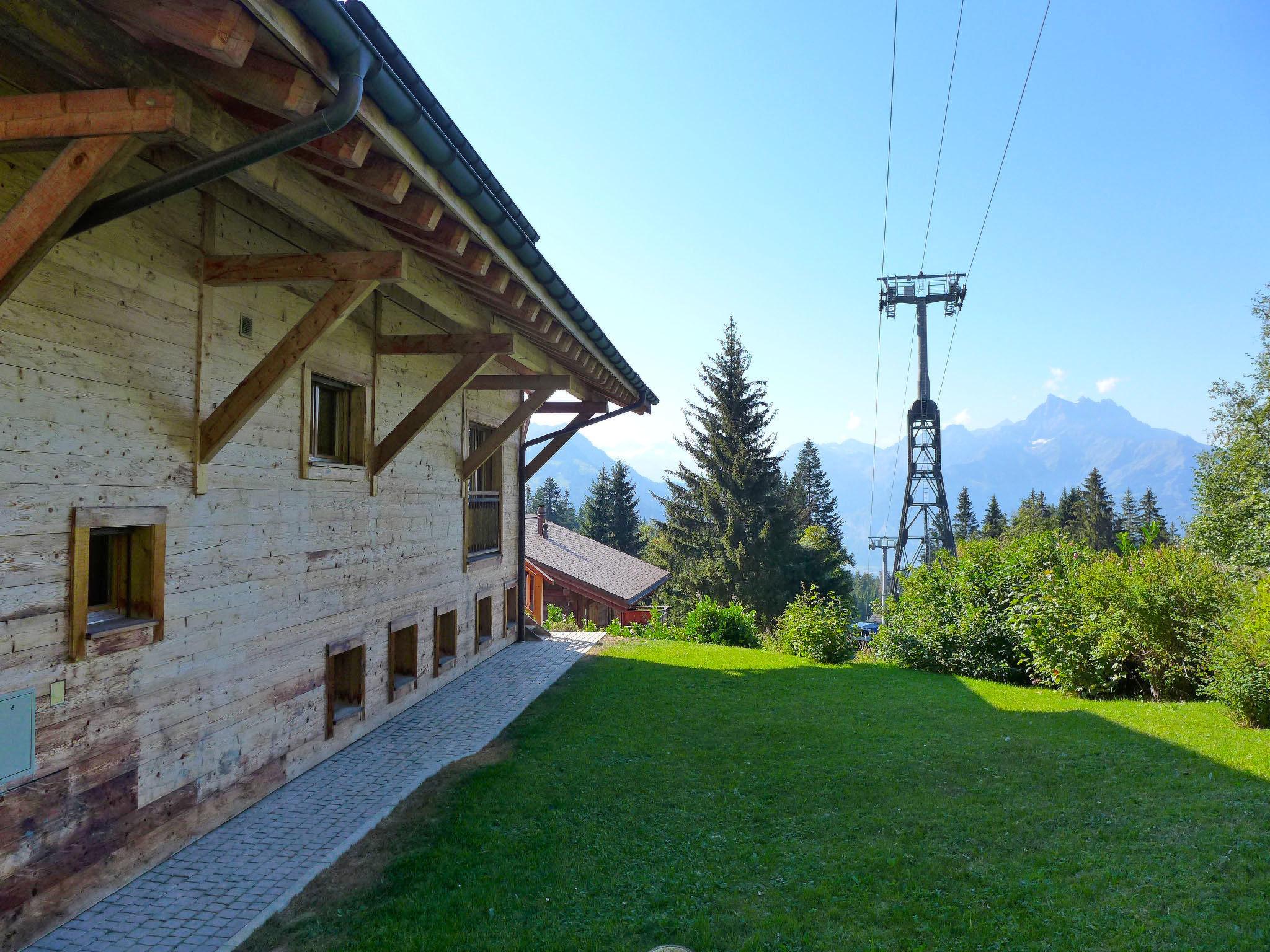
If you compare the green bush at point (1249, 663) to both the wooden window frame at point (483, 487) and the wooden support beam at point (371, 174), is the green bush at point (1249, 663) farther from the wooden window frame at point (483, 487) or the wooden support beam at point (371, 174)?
the wooden window frame at point (483, 487)

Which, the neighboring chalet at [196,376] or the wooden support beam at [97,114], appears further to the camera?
the neighboring chalet at [196,376]

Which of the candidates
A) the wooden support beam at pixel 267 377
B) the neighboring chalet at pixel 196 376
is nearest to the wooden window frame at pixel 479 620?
the neighboring chalet at pixel 196 376

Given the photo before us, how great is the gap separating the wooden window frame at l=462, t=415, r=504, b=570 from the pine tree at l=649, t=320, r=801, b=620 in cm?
1912

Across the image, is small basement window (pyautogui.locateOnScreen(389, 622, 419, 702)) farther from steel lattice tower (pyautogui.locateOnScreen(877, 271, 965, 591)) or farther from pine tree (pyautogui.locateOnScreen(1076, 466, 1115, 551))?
pine tree (pyautogui.locateOnScreen(1076, 466, 1115, 551))

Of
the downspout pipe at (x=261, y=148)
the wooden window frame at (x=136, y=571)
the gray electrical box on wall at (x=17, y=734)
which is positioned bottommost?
the gray electrical box on wall at (x=17, y=734)

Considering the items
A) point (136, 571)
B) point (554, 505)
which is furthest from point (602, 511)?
point (136, 571)

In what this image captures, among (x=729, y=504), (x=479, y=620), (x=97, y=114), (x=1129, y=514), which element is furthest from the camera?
(x=1129, y=514)

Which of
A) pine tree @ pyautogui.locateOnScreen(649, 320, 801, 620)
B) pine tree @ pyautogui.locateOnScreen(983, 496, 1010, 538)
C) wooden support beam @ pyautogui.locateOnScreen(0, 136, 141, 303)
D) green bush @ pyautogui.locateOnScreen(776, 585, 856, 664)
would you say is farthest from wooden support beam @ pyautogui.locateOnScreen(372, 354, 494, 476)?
→ pine tree @ pyautogui.locateOnScreen(983, 496, 1010, 538)

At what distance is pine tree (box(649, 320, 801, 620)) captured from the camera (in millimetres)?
30953

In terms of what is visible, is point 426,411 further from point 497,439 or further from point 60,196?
point 60,196

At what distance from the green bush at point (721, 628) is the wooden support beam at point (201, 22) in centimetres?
1388

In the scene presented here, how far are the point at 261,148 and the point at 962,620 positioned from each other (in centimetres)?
1136

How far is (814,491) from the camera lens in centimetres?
6062

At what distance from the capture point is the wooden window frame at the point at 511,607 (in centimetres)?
1301
